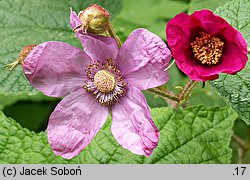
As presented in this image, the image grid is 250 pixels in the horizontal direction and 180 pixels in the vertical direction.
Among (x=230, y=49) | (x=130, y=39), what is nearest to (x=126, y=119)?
(x=130, y=39)

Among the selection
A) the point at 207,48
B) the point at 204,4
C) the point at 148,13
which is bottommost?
the point at 148,13

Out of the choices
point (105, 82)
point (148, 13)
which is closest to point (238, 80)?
point (105, 82)

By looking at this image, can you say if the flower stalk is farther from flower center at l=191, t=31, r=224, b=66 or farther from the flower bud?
the flower bud

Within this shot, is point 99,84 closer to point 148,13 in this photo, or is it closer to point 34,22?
point 34,22

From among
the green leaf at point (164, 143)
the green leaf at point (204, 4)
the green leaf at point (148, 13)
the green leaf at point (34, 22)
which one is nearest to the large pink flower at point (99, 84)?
the green leaf at point (164, 143)

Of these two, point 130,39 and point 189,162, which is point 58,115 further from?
point 189,162

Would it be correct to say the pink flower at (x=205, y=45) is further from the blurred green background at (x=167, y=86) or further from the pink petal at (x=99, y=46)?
the blurred green background at (x=167, y=86)
